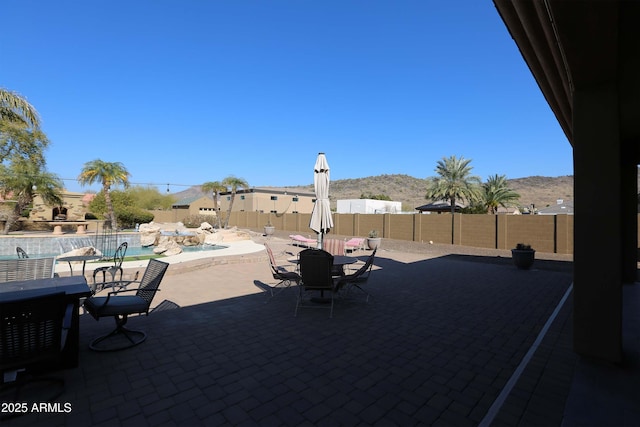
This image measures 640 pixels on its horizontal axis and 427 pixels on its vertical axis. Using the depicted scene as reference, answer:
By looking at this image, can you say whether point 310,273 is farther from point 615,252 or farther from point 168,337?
point 615,252

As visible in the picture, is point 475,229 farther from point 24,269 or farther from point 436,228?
point 24,269

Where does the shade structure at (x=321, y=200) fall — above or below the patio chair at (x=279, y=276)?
above

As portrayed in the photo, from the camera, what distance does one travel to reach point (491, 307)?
5375 millimetres

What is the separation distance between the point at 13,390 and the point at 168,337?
1.41 metres

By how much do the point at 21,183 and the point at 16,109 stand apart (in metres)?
9.12

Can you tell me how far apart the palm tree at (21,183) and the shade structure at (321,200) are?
65.5 feet

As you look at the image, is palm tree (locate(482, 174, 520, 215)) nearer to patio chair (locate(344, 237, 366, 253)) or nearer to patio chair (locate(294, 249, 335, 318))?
patio chair (locate(344, 237, 366, 253))

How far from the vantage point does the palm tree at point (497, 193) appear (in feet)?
81.3

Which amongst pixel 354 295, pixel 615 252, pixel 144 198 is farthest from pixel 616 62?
pixel 144 198

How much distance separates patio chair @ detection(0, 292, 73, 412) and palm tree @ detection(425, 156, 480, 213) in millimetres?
25786

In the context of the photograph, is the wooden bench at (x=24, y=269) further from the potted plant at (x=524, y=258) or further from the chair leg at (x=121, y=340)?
the potted plant at (x=524, y=258)

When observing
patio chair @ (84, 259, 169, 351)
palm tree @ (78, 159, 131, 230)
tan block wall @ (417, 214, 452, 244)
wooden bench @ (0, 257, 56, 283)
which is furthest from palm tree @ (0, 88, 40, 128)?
tan block wall @ (417, 214, 452, 244)

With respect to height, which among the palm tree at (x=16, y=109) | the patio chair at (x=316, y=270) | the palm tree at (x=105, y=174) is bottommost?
the patio chair at (x=316, y=270)

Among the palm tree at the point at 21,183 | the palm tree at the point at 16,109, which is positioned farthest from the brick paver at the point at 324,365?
the palm tree at the point at 21,183
